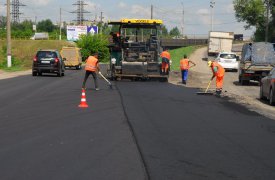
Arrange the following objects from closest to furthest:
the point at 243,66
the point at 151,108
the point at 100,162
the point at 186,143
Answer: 1. the point at 100,162
2. the point at 186,143
3. the point at 151,108
4. the point at 243,66

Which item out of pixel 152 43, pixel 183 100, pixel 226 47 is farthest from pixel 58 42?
pixel 183 100

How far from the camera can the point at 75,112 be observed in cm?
1490

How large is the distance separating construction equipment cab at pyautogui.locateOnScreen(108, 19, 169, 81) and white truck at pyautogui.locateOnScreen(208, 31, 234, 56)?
30.6 metres

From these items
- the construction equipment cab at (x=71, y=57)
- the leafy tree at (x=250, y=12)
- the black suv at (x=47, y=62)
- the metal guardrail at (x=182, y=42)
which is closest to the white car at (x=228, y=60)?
the construction equipment cab at (x=71, y=57)

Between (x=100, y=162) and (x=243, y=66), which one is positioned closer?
Result: (x=100, y=162)

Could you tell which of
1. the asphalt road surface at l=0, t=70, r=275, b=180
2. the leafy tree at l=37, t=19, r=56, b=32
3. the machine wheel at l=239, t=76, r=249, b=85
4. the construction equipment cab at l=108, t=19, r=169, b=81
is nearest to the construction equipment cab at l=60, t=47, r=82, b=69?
the construction equipment cab at l=108, t=19, r=169, b=81

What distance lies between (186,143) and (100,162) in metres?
2.52

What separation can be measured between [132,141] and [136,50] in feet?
67.4

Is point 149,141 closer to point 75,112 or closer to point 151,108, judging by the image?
point 75,112

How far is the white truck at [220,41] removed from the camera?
6078 centimetres

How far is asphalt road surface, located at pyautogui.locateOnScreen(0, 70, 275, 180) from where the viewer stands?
7805 mm

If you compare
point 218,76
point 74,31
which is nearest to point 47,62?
point 218,76

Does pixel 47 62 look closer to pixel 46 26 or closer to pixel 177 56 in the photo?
pixel 177 56

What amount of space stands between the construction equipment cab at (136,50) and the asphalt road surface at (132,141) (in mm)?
11729
